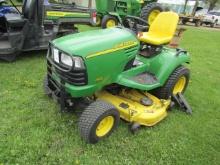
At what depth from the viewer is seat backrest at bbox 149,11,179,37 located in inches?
158

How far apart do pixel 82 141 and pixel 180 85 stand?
2.00 m

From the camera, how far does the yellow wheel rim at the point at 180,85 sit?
4202 millimetres

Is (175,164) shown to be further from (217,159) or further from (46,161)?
(46,161)

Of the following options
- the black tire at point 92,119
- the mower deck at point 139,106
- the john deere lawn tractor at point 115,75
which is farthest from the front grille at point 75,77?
the mower deck at point 139,106

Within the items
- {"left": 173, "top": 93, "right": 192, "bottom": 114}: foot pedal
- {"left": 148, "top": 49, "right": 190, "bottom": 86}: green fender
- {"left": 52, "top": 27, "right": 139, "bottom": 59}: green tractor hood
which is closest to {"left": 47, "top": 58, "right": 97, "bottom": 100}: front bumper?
{"left": 52, "top": 27, "right": 139, "bottom": 59}: green tractor hood

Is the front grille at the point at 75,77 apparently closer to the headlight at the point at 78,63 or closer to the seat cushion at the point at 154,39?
the headlight at the point at 78,63

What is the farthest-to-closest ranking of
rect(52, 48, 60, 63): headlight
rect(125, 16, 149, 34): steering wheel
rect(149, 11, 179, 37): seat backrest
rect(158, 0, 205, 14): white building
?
rect(158, 0, 205, 14): white building
rect(149, 11, 179, 37): seat backrest
rect(125, 16, 149, 34): steering wheel
rect(52, 48, 60, 63): headlight

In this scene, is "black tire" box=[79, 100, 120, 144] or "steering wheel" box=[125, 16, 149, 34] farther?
"steering wheel" box=[125, 16, 149, 34]

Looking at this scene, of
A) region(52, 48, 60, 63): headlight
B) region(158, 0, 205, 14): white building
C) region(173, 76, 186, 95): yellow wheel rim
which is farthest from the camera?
region(158, 0, 205, 14): white building

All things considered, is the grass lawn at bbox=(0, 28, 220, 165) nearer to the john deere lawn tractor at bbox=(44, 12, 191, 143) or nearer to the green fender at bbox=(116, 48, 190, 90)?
the john deere lawn tractor at bbox=(44, 12, 191, 143)

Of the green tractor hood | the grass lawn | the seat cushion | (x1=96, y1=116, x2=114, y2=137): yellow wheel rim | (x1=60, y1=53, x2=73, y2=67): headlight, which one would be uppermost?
the green tractor hood

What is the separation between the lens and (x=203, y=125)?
3.73 m

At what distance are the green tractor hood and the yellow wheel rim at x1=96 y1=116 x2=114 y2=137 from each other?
0.75m

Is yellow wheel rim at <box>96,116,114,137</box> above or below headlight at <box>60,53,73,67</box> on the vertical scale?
below
